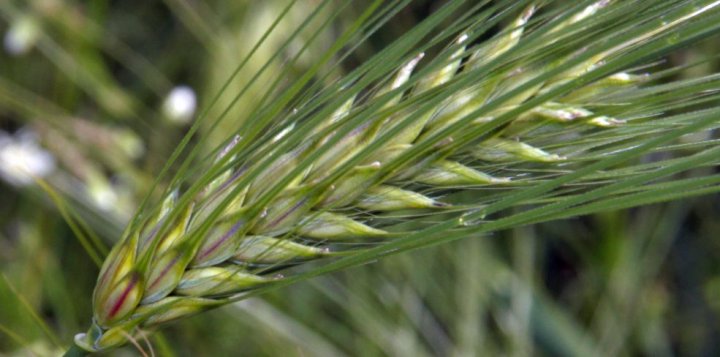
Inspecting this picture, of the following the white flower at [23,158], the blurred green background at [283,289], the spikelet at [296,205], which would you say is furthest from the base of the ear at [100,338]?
the white flower at [23,158]

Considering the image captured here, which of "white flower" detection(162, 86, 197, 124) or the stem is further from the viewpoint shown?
"white flower" detection(162, 86, 197, 124)

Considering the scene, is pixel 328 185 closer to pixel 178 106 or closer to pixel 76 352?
pixel 76 352

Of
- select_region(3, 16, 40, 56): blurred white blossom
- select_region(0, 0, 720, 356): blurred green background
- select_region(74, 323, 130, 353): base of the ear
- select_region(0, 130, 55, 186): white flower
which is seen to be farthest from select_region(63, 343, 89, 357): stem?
select_region(3, 16, 40, 56): blurred white blossom

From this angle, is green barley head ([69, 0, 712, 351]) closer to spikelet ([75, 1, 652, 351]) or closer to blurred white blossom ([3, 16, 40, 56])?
spikelet ([75, 1, 652, 351])

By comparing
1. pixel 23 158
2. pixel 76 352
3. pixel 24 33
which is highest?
pixel 24 33

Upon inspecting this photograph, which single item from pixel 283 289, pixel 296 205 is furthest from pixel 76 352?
pixel 283 289

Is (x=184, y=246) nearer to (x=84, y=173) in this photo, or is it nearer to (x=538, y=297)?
(x=84, y=173)
